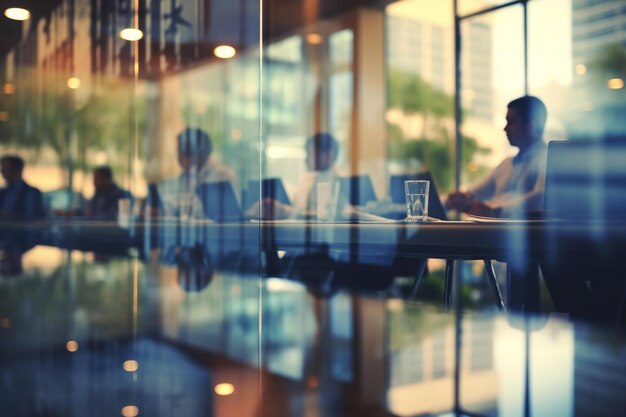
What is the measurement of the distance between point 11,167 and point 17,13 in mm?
1130

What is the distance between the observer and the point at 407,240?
169 cm

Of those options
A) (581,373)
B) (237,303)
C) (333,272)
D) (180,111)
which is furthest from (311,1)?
(581,373)

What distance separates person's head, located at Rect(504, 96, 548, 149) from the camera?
2.91m

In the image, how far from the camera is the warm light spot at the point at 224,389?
127cm

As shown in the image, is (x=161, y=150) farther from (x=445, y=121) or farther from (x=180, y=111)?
(x=445, y=121)

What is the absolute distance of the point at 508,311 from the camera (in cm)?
245

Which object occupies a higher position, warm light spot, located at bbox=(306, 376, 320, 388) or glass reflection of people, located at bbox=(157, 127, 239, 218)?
glass reflection of people, located at bbox=(157, 127, 239, 218)

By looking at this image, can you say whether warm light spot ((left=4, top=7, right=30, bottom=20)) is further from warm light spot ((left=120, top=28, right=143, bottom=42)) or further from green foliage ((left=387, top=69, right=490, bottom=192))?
green foliage ((left=387, top=69, right=490, bottom=192))

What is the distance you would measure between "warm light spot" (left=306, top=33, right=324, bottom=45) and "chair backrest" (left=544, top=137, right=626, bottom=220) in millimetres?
7312

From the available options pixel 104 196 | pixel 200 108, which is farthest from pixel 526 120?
pixel 200 108

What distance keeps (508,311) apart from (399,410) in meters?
1.42

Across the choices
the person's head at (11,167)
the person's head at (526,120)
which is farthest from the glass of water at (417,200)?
the person's head at (11,167)

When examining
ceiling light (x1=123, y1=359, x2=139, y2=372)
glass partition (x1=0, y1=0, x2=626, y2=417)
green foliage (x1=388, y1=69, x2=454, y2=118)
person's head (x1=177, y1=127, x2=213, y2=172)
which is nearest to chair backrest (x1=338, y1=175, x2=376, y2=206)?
glass partition (x1=0, y1=0, x2=626, y2=417)

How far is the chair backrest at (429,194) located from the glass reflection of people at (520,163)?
0.10 meters
